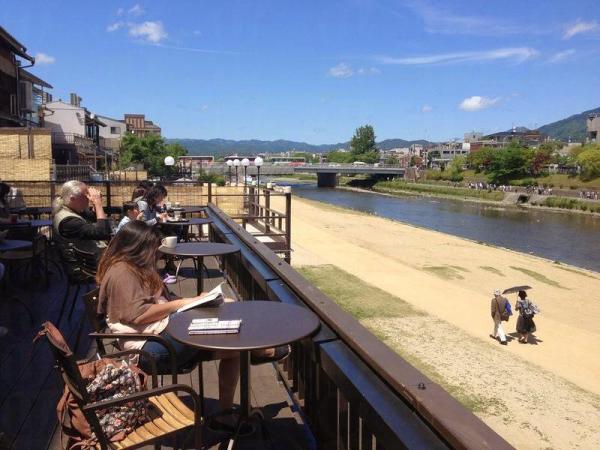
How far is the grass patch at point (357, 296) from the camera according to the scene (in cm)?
1556

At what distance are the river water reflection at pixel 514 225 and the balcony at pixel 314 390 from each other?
32.3 m

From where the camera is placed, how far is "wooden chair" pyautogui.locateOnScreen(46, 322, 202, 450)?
2121 millimetres

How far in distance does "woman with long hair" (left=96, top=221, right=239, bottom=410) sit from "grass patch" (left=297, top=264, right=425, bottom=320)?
1072cm

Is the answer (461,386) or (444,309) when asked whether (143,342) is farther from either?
(444,309)

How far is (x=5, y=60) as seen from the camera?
3056cm

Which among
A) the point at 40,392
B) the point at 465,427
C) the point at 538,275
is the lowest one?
the point at 538,275

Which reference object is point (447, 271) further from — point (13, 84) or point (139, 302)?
point (13, 84)

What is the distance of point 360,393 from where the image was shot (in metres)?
2.14

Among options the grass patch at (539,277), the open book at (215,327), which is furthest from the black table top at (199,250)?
the grass patch at (539,277)

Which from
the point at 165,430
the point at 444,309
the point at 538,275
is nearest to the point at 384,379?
the point at 165,430

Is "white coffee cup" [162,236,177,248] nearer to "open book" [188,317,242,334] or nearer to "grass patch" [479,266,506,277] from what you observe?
"open book" [188,317,242,334]

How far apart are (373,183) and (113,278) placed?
120 m

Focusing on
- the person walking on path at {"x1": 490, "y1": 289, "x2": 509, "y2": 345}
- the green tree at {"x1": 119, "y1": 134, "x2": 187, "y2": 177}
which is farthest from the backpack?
the green tree at {"x1": 119, "y1": 134, "x2": 187, "y2": 177}

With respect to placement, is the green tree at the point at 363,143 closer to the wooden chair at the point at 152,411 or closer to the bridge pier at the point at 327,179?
the bridge pier at the point at 327,179
